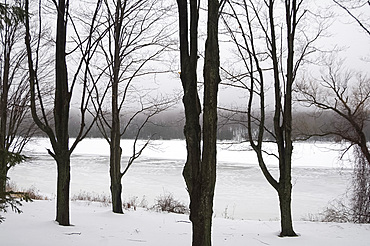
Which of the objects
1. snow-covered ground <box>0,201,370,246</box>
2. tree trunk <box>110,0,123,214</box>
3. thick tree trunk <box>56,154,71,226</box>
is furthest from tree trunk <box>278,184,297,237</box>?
tree trunk <box>110,0,123,214</box>

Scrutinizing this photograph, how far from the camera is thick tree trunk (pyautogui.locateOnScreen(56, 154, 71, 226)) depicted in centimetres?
548

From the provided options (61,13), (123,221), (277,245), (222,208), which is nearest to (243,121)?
(277,245)

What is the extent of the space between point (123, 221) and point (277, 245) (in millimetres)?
3263

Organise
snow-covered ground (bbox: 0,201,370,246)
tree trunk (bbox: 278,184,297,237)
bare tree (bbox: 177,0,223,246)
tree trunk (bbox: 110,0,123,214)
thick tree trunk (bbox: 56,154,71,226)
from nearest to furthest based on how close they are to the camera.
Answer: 1. bare tree (bbox: 177,0,223,246)
2. snow-covered ground (bbox: 0,201,370,246)
3. thick tree trunk (bbox: 56,154,71,226)
4. tree trunk (bbox: 278,184,297,237)
5. tree trunk (bbox: 110,0,123,214)

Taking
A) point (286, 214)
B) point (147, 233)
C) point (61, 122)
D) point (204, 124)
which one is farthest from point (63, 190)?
point (286, 214)

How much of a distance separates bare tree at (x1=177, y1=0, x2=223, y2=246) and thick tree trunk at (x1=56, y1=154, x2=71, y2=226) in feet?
9.58

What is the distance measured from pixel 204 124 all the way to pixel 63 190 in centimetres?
338

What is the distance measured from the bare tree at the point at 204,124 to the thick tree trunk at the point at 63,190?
9.58 feet

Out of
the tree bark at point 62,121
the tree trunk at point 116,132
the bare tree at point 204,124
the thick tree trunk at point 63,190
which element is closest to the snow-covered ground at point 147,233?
the thick tree trunk at point 63,190

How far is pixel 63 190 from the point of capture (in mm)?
5570

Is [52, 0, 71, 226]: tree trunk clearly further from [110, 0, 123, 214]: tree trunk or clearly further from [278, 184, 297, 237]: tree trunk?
[278, 184, 297, 237]: tree trunk

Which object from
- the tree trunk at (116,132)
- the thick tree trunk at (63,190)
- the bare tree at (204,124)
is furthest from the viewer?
the tree trunk at (116,132)

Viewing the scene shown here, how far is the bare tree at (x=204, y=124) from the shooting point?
135 inches

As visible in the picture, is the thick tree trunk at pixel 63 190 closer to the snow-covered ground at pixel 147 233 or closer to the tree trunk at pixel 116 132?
the snow-covered ground at pixel 147 233
